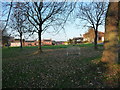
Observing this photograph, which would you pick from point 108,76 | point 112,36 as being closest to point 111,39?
point 112,36

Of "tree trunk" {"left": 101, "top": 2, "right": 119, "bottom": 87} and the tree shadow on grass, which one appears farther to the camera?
"tree trunk" {"left": 101, "top": 2, "right": 119, "bottom": 87}

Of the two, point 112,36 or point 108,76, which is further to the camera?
point 112,36

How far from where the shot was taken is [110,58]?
4520 mm

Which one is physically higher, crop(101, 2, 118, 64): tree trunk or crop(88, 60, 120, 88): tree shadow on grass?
crop(101, 2, 118, 64): tree trunk

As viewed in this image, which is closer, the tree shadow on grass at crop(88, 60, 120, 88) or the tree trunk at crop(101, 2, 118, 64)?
the tree shadow on grass at crop(88, 60, 120, 88)

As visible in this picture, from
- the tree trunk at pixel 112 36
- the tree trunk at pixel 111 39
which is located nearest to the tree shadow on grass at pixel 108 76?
the tree trunk at pixel 111 39

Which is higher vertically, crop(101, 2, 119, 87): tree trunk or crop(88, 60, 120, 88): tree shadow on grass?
crop(101, 2, 119, 87): tree trunk

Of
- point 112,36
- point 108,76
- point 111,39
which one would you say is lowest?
point 108,76

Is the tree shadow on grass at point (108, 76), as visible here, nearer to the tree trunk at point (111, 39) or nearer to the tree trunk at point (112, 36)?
the tree trunk at point (111, 39)

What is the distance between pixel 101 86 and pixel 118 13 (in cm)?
387

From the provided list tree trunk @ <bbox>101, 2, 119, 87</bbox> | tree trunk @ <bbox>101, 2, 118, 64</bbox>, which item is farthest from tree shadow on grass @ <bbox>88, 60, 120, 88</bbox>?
tree trunk @ <bbox>101, 2, 118, 64</bbox>

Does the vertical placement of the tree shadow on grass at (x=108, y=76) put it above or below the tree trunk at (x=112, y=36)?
below

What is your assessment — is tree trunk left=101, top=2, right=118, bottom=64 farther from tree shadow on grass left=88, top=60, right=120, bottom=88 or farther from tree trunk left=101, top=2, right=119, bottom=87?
tree shadow on grass left=88, top=60, right=120, bottom=88

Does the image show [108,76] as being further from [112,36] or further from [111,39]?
[112,36]
